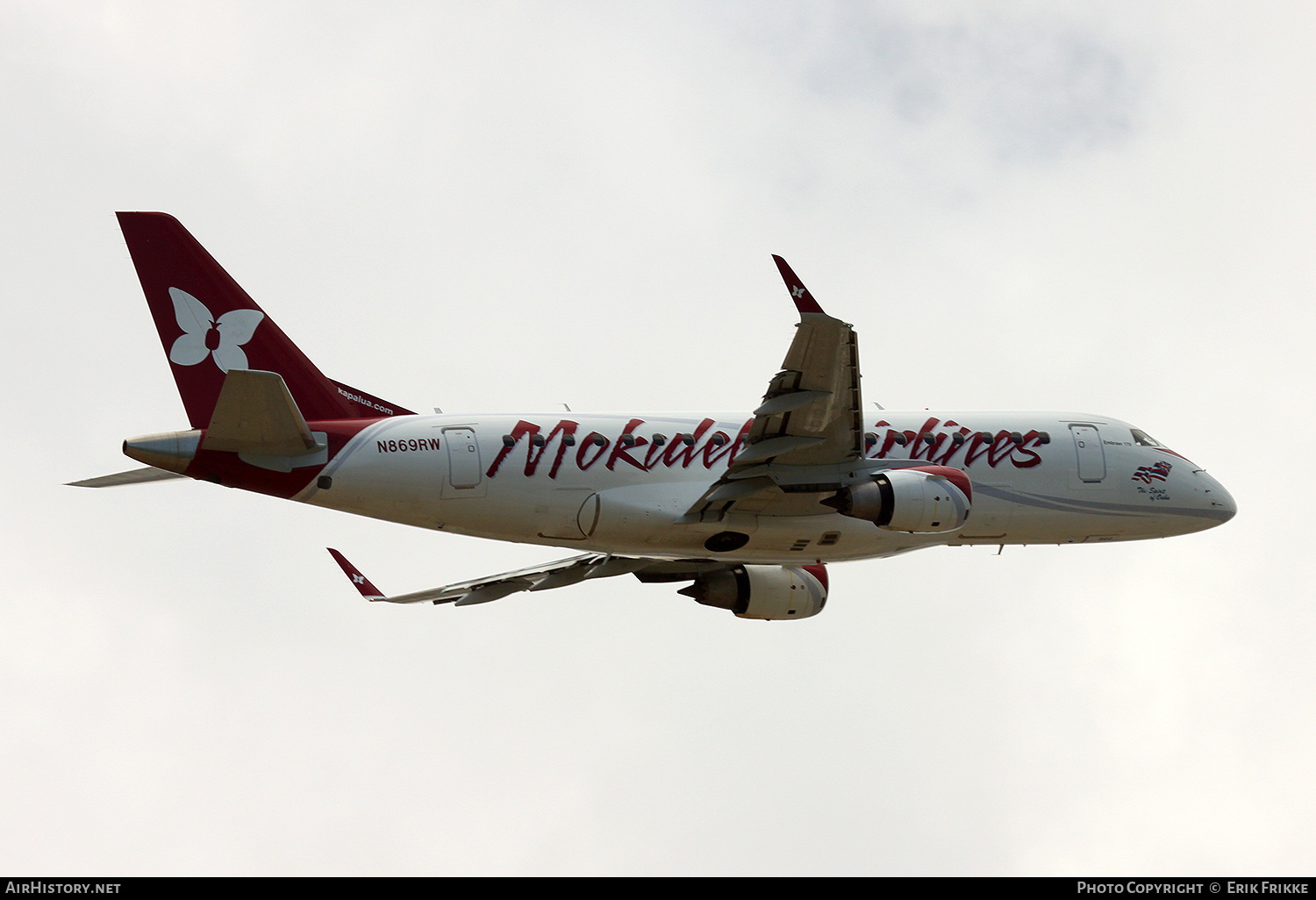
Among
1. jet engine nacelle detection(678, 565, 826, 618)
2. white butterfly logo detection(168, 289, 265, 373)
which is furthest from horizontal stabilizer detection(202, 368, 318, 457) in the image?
jet engine nacelle detection(678, 565, 826, 618)

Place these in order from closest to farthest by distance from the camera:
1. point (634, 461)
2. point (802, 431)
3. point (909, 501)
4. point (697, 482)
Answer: point (802, 431), point (909, 501), point (634, 461), point (697, 482)

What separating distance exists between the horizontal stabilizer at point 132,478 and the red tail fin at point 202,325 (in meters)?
1.25

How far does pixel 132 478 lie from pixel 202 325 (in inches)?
144

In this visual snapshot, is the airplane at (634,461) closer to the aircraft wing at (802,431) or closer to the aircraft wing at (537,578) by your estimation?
the aircraft wing at (802,431)

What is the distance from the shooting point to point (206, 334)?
3120 cm

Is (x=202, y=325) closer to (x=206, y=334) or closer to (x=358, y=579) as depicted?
(x=206, y=334)

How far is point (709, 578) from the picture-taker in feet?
125

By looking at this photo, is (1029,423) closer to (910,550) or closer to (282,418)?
(910,550)

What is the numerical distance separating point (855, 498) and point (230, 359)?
13.9 meters

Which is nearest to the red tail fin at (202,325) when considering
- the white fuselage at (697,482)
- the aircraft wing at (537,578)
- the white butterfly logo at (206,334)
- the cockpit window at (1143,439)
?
the white butterfly logo at (206,334)

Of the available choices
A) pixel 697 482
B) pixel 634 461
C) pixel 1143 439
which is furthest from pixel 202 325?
pixel 1143 439

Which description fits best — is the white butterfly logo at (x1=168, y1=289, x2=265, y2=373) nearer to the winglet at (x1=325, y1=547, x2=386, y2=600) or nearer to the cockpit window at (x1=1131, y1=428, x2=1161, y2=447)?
the winglet at (x1=325, y1=547, x2=386, y2=600)
